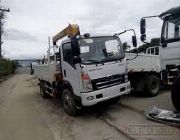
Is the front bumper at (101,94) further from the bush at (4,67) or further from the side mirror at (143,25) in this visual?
the bush at (4,67)

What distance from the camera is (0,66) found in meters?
31.9

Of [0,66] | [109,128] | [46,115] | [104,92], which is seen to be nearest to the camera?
[109,128]

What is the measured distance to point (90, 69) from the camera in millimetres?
8016

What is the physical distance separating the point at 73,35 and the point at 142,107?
325 cm

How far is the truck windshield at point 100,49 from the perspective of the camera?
8.23 m

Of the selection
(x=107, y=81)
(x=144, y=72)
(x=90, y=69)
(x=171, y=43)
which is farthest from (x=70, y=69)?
(x=144, y=72)

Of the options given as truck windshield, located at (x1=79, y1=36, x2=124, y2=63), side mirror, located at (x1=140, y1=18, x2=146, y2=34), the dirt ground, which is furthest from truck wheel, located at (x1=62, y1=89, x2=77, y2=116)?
side mirror, located at (x1=140, y1=18, x2=146, y2=34)

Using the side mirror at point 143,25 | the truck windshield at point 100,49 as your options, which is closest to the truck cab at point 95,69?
the truck windshield at point 100,49

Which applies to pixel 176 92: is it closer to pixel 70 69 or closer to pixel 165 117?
pixel 165 117

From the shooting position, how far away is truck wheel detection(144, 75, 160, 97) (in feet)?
35.4

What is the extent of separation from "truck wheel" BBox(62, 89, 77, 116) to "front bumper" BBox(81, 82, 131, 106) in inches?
29.5

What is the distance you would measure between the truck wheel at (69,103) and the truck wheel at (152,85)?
3466mm

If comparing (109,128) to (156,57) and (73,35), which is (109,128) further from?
(156,57)

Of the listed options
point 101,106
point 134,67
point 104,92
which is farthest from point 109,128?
point 134,67
